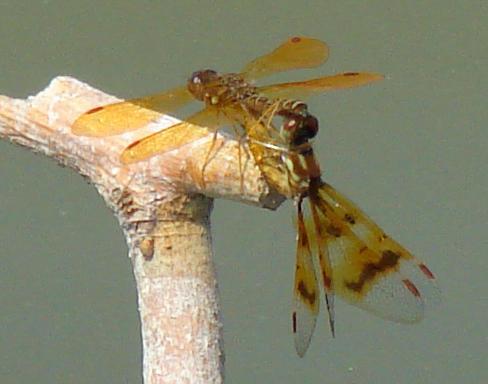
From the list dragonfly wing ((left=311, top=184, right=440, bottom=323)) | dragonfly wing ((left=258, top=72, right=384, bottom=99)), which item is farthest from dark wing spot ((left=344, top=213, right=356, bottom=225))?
dragonfly wing ((left=258, top=72, right=384, bottom=99))

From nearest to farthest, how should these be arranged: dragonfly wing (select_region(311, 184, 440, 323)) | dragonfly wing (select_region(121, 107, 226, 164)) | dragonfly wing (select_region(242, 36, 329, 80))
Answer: dragonfly wing (select_region(121, 107, 226, 164)) < dragonfly wing (select_region(311, 184, 440, 323)) < dragonfly wing (select_region(242, 36, 329, 80))

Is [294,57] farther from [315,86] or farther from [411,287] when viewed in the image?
[411,287]

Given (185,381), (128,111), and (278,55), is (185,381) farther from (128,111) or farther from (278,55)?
(278,55)

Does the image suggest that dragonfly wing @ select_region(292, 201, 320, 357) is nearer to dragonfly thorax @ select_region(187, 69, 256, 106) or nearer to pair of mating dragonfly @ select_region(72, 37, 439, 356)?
pair of mating dragonfly @ select_region(72, 37, 439, 356)

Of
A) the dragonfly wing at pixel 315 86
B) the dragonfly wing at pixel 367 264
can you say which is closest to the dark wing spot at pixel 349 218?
the dragonfly wing at pixel 367 264

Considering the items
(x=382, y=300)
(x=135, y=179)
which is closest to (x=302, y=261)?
(x=382, y=300)

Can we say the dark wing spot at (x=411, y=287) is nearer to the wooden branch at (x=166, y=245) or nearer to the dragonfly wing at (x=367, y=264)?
the dragonfly wing at (x=367, y=264)

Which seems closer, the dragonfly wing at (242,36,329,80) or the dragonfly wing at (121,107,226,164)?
the dragonfly wing at (121,107,226,164)

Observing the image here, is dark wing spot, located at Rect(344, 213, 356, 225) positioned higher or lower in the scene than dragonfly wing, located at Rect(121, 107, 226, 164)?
lower
